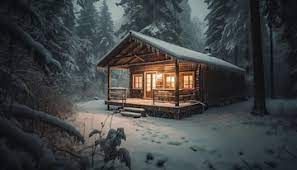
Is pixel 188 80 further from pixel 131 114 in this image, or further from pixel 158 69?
pixel 131 114

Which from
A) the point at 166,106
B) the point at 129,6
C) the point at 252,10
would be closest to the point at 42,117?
the point at 166,106

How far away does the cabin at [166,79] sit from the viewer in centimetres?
1148

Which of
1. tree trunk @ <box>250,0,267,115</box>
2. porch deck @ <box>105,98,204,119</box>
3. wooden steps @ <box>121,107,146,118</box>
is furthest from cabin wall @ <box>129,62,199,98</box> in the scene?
wooden steps @ <box>121,107,146,118</box>

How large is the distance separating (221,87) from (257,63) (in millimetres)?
6633

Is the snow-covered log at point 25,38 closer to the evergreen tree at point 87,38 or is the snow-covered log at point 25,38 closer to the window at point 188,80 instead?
the window at point 188,80

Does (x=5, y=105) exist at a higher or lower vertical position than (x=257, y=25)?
lower

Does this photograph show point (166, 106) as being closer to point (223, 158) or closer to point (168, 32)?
point (223, 158)

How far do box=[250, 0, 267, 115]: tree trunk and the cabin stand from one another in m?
2.90

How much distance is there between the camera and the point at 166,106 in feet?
36.4

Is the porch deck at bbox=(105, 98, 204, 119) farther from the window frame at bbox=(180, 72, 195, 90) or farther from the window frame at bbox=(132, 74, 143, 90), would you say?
the window frame at bbox=(132, 74, 143, 90)

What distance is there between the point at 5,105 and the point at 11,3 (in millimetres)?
1128

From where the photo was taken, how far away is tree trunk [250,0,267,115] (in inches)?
423

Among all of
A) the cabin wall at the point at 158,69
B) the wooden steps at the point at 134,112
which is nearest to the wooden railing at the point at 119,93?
the wooden steps at the point at 134,112

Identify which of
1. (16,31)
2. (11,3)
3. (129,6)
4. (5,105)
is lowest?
(5,105)
